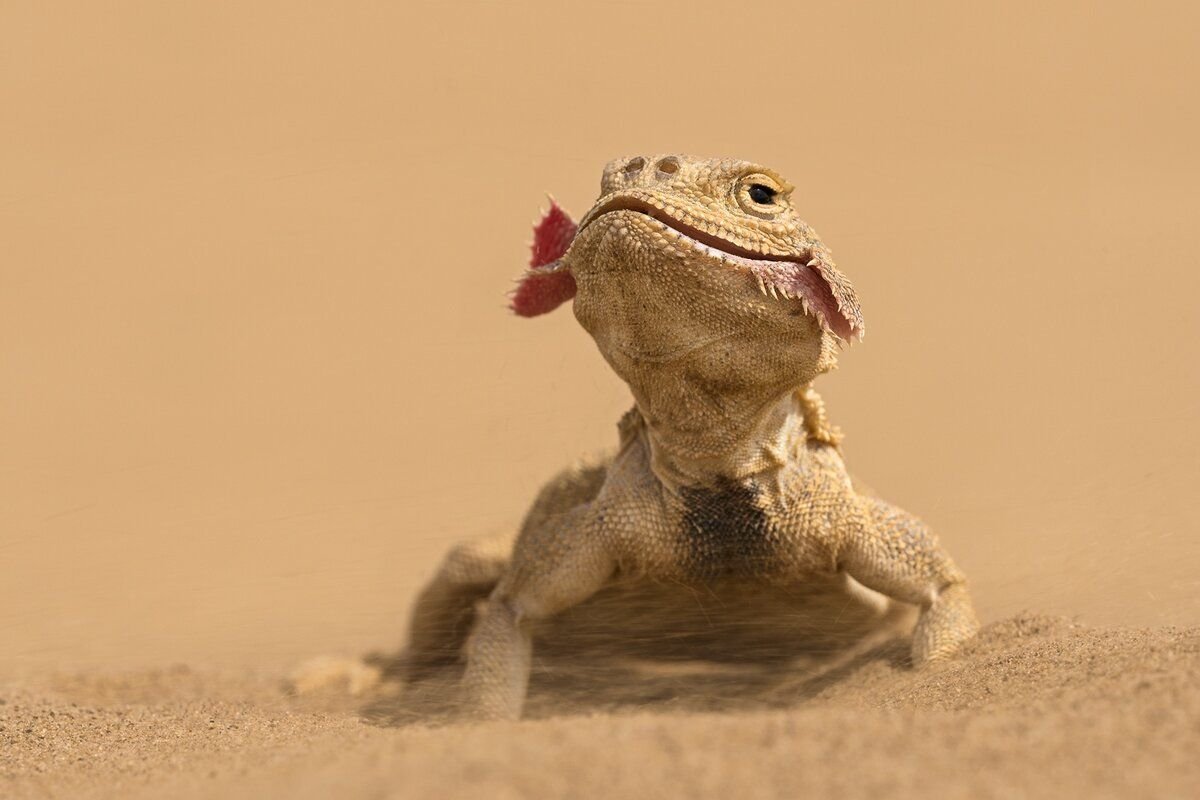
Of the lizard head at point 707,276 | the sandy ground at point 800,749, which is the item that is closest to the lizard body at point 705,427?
the lizard head at point 707,276

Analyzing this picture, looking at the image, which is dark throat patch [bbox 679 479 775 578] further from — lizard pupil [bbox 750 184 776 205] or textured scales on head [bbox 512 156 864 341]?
lizard pupil [bbox 750 184 776 205]

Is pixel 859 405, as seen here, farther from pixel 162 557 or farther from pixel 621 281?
pixel 621 281

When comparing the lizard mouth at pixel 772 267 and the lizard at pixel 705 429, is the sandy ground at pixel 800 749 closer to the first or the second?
the lizard at pixel 705 429

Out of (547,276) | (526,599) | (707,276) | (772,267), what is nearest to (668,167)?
(707,276)

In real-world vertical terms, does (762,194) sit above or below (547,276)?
above

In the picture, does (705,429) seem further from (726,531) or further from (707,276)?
(707,276)
